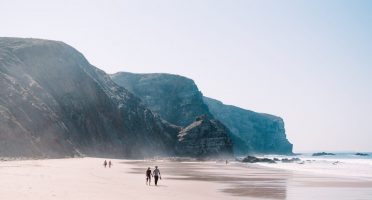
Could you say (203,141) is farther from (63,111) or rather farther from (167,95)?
(63,111)

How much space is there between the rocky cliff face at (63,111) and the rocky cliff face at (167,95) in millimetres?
32391

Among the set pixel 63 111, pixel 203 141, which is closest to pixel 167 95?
pixel 203 141

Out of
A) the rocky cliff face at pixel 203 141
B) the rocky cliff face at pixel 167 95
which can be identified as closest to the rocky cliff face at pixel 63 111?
the rocky cliff face at pixel 203 141

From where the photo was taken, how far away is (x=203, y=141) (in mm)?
146375

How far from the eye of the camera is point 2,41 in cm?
10675

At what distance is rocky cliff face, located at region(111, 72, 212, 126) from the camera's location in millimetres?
185000

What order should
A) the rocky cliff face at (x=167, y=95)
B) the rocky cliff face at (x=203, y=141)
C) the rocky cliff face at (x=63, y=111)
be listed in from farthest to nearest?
the rocky cliff face at (x=167, y=95), the rocky cliff face at (x=203, y=141), the rocky cliff face at (x=63, y=111)

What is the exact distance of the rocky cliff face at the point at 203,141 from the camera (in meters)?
146

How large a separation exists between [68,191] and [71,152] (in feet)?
228

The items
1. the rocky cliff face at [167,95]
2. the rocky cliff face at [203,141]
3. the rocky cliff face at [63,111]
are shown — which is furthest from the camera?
the rocky cliff face at [167,95]

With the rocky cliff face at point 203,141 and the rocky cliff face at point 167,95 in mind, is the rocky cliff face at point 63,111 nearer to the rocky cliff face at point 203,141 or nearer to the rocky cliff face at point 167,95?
the rocky cliff face at point 203,141

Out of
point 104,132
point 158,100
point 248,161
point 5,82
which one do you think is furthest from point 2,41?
point 158,100

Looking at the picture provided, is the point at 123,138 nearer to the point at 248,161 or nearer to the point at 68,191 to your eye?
the point at 248,161

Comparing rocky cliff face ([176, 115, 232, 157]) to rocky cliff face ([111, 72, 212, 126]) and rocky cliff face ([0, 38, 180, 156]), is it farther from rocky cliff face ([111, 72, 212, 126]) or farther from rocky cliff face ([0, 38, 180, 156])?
rocky cliff face ([111, 72, 212, 126])
